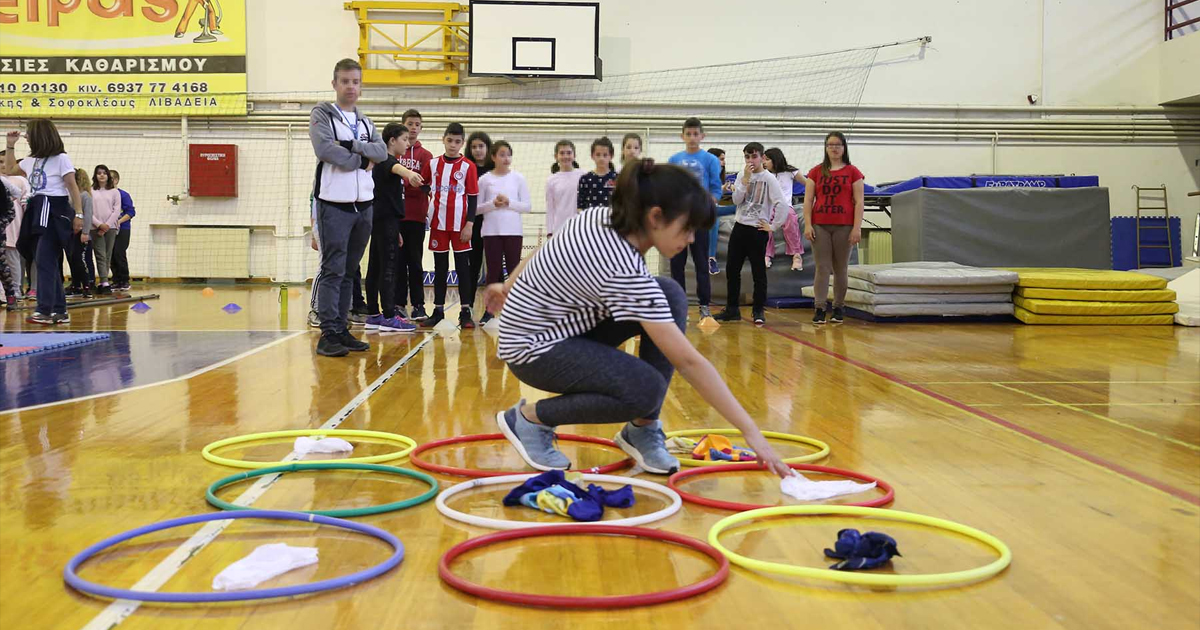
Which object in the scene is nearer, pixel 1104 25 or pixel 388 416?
pixel 388 416

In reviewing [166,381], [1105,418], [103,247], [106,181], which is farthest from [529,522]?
[106,181]

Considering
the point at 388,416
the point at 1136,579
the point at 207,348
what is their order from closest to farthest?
the point at 1136,579
the point at 388,416
the point at 207,348

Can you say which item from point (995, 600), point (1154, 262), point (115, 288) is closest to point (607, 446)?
point (995, 600)

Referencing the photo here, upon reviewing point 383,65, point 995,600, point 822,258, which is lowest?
point 995,600

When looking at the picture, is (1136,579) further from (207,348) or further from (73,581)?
(207,348)

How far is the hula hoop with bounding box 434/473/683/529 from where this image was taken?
244cm

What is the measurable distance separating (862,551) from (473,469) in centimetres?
135

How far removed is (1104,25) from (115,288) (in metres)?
A: 15.2

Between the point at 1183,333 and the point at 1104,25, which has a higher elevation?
the point at 1104,25

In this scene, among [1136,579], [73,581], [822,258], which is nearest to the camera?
[73,581]

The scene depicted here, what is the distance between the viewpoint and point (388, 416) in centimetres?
411

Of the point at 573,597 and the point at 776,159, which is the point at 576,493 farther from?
the point at 776,159

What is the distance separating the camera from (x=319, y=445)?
3344 mm

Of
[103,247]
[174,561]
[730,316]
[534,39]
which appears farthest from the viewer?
[534,39]
